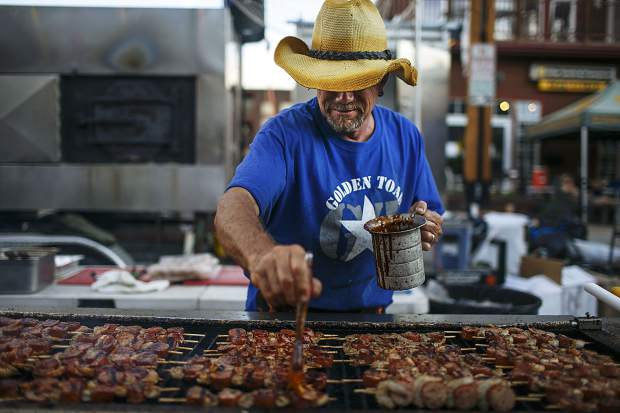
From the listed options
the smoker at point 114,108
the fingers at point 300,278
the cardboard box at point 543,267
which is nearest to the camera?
the fingers at point 300,278

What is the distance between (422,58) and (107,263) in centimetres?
480

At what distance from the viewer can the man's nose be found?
8.25ft

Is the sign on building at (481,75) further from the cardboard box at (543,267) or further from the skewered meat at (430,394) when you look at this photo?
the skewered meat at (430,394)

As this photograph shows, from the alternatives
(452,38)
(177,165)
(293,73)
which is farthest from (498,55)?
(293,73)

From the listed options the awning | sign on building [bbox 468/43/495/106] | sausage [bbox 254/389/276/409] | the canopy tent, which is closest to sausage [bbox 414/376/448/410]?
sausage [bbox 254/389/276/409]

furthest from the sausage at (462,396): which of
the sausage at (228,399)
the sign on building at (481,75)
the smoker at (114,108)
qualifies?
the sign on building at (481,75)

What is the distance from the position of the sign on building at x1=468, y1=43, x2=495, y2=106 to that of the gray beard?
249 inches

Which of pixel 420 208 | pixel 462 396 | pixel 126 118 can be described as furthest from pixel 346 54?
pixel 126 118

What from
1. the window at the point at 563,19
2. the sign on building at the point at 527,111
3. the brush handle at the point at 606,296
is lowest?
the brush handle at the point at 606,296

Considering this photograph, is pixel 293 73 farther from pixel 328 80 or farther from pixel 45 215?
pixel 45 215

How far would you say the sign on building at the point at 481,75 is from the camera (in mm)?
8242

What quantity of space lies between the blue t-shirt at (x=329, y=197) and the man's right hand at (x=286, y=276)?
92 centimetres

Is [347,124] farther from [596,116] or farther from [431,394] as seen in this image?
[596,116]

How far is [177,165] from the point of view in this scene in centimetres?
587
